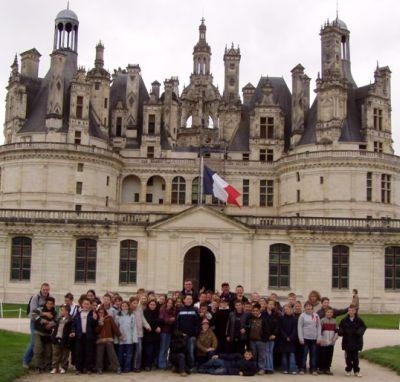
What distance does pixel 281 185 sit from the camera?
5728 cm

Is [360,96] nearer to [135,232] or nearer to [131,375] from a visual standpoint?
[135,232]

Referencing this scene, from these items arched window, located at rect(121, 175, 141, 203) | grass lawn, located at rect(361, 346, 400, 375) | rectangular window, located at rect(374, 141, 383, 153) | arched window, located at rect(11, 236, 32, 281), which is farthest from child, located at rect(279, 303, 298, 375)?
arched window, located at rect(121, 175, 141, 203)

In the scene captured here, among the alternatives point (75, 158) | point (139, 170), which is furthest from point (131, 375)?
point (139, 170)

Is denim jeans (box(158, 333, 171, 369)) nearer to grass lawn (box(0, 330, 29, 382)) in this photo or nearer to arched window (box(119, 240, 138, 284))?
grass lawn (box(0, 330, 29, 382))

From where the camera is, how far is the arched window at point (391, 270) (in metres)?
45.1

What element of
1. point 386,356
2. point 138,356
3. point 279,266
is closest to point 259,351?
point 138,356

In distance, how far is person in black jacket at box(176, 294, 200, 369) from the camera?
58.6 feet

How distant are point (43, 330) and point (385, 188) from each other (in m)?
41.4

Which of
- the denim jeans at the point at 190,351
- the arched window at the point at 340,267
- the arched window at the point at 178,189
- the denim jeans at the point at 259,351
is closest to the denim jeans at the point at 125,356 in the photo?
the denim jeans at the point at 190,351

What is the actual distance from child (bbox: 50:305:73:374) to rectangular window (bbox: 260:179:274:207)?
42.1m

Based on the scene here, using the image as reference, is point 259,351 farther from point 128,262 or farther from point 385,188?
point 385,188

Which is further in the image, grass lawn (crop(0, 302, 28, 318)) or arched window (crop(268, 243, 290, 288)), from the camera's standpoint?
arched window (crop(268, 243, 290, 288))

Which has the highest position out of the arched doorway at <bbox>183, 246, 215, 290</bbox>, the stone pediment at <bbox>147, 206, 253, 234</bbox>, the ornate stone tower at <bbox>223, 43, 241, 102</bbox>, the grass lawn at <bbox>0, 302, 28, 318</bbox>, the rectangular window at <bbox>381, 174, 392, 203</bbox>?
the ornate stone tower at <bbox>223, 43, 241, 102</bbox>

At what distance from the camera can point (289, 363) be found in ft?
60.6
